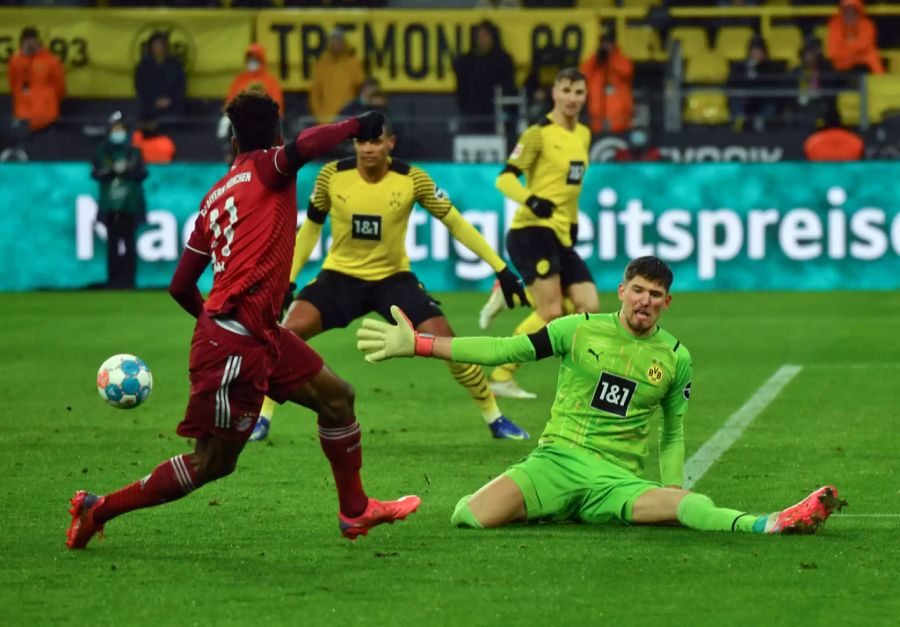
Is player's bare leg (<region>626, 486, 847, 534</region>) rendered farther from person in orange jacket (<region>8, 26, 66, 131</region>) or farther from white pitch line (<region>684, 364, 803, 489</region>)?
person in orange jacket (<region>8, 26, 66, 131</region>)

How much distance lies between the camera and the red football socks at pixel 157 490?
7.13 m

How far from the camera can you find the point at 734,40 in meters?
26.6

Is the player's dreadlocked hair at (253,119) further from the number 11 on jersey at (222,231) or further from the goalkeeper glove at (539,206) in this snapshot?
the goalkeeper glove at (539,206)

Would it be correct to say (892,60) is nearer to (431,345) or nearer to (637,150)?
(637,150)

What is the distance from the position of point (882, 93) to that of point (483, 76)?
5.32 meters

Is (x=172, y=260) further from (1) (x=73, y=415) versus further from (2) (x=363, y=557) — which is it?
(2) (x=363, y=557)

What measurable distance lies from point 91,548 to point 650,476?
10.3 feet

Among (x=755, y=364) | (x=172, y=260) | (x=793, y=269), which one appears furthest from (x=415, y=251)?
(x=755, y=364)

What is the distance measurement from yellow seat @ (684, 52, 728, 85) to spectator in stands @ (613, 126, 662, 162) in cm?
391

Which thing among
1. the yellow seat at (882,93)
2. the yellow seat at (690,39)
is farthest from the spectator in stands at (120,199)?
the yellow seat at (882,93)

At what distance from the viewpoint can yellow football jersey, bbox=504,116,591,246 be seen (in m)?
13.0

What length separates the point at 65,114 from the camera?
84.5 ft

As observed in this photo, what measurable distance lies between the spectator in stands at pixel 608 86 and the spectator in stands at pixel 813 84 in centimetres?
218

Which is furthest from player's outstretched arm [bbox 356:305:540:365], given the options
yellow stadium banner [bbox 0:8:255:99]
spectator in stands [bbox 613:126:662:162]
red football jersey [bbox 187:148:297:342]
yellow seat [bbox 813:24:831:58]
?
yellow seat [bbox 813:24:831:58]
